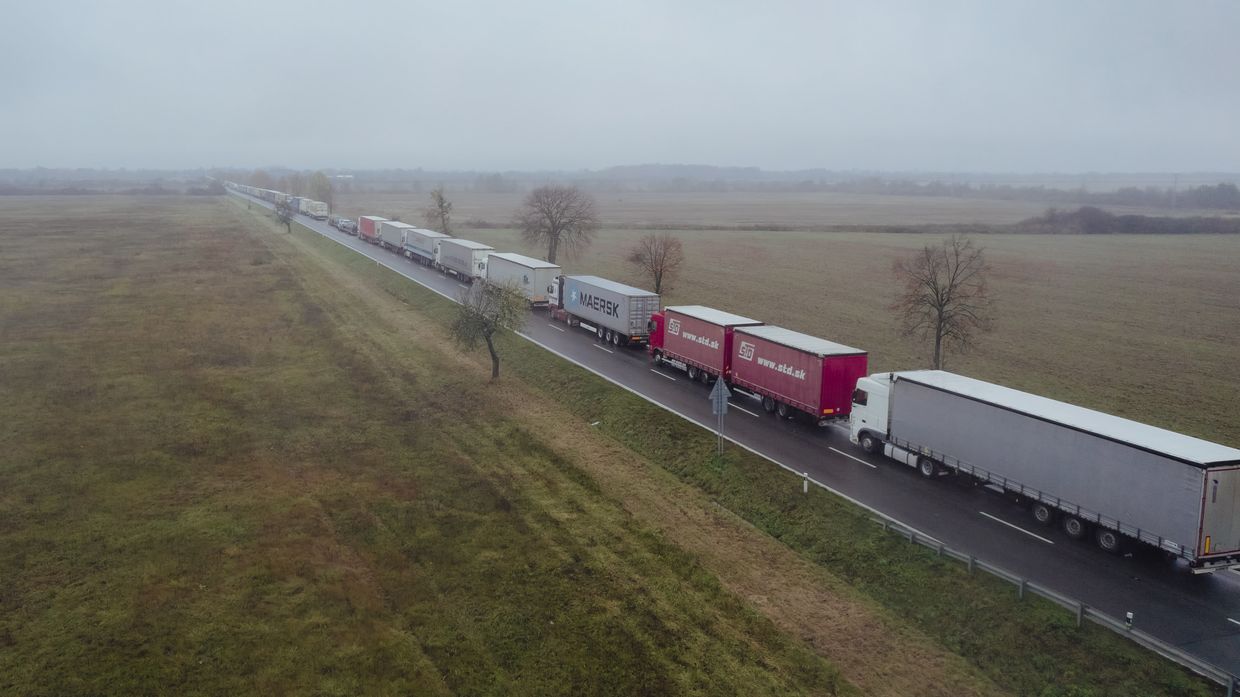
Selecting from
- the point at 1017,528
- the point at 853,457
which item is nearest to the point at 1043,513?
the point at 1017,528

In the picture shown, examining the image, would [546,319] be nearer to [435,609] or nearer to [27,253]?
[435,609]

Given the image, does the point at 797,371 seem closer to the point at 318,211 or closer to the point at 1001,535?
the point at 1001,535

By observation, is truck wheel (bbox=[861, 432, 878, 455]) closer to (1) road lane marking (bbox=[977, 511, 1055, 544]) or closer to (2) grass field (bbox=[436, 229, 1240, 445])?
(1) road lane marking (bbox=[977, 511, 1055, 544])

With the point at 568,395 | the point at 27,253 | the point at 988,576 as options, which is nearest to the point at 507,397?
the point at 568,395

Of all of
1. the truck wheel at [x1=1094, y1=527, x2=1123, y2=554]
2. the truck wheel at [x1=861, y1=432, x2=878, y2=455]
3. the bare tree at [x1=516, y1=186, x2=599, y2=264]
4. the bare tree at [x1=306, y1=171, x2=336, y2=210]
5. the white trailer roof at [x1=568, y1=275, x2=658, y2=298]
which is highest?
the bare tree at [x1=306, y1=171, x2=336, y2=210]

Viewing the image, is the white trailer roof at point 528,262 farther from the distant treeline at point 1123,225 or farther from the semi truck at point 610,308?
the distant treeline at point 1123,225

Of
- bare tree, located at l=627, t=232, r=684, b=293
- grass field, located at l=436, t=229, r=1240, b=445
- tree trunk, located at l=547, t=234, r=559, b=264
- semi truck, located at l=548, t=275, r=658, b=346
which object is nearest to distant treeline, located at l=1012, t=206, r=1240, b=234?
grass field, located at l=436, t=229, r=1240, b=445

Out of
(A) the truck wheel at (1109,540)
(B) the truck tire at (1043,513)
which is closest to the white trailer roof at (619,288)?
(B) the truck tire at (1043,513)
